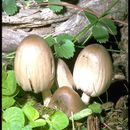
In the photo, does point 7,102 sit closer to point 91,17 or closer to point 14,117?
point 14,117

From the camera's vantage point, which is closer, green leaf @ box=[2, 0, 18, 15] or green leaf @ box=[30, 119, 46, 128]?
green leaf @ box=[30, 119, 46, 128]

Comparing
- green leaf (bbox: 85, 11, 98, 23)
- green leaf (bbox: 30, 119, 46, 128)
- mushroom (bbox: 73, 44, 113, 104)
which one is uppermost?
green leaf (bbox: 85, 11, 98, 23)

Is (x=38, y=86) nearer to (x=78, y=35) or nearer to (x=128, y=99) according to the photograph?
(x=78, y=35)

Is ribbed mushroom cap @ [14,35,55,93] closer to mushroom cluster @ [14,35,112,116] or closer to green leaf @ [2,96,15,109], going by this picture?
mushroom cluster @ [14,35,112,116]

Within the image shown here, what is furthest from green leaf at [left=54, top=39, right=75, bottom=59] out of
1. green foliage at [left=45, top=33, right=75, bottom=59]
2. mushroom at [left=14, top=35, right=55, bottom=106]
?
mushroom at [left=14, top=35, right=55, bottom=106]

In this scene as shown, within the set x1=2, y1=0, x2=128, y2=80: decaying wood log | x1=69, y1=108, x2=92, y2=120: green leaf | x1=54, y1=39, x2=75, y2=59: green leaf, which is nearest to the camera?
x1=69, y1=108, x2=92, y2=120: green leaf

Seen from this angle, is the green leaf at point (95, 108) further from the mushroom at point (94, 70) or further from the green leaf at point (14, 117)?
the green leaf at point (14, 117)

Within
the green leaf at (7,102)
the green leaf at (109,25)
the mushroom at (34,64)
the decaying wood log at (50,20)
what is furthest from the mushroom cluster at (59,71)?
the decaying wood log at (50,20)
